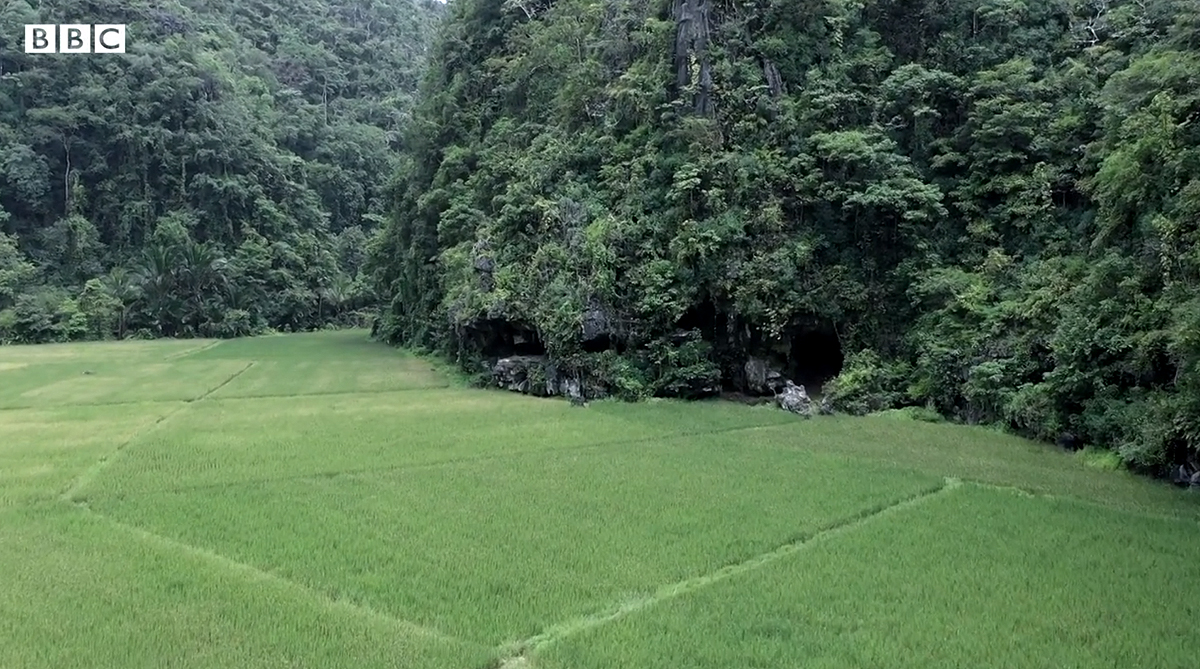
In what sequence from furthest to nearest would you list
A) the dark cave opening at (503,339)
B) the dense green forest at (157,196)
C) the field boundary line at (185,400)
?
the dense green forest at (157,196), the dark cave opening at (503,339), the field boundary line at (185,400)

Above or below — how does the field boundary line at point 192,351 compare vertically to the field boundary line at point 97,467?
below

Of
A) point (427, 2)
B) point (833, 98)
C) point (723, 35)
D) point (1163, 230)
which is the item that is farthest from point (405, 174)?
point (427, 2)

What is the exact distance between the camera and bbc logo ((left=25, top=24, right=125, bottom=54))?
136ft

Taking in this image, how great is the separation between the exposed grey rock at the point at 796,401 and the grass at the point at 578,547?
1701 mm

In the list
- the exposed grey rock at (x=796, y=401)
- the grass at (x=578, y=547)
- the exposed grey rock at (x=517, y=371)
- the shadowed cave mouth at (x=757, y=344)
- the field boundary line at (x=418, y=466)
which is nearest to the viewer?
the grass at (x=578, y=547)

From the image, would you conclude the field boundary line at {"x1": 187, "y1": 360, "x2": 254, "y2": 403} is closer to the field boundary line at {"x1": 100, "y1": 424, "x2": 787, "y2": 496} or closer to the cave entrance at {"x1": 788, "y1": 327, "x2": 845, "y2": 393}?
the field boundary line at {"x1": 100, "y1": 424, "x2": 787, "y2": 496}

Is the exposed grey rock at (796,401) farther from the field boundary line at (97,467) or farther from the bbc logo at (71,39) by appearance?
the bbc logo at (71,39)

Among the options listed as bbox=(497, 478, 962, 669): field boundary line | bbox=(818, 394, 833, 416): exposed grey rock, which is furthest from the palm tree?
bbox=(497, 478, 962, 669): field boundary line

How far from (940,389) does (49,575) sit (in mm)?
14800

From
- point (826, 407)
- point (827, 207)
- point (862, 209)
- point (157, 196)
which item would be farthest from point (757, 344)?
point (157, 196)

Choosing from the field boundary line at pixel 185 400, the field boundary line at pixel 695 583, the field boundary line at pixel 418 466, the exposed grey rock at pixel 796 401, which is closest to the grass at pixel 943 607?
the field boundary line at pixel 695 583

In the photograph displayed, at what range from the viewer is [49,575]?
24.3ft

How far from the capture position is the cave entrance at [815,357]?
1944cm

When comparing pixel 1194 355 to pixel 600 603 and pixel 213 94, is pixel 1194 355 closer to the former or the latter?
pixel 600 603
